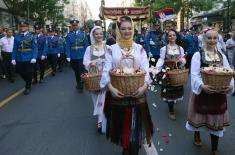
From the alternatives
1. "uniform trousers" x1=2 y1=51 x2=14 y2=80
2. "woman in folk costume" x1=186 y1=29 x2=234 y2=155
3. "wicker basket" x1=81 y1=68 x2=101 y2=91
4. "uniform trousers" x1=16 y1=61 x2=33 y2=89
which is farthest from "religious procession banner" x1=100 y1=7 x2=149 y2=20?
"woman in folk costume" x1=186 y1=29 x2=234 y2=155

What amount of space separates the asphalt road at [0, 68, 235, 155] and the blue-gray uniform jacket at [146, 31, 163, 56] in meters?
2.97

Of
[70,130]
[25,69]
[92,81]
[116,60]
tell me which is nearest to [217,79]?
[116,60]

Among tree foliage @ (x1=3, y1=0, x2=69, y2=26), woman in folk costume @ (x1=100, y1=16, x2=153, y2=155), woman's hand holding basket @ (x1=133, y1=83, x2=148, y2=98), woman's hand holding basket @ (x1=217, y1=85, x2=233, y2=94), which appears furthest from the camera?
tree foliage @ (x1=3, y1=0, x2=69, y2=26)

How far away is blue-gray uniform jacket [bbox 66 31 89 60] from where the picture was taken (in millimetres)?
11102

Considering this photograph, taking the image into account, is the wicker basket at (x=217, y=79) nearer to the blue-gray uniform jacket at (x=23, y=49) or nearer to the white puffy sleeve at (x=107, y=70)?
the white puffy sleeve at (x=107, y=70)

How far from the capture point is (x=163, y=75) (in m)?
7.44

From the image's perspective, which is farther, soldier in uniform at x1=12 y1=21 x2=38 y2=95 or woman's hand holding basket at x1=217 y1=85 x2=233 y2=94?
soldier in uniform at x1=12 y1=21 x2=38 y2=95

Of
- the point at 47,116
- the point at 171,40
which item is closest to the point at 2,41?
the point at 47,116

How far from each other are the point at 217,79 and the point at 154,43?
27.3 ft

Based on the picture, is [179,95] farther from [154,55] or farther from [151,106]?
[154,55]

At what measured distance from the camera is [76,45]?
36.5ft

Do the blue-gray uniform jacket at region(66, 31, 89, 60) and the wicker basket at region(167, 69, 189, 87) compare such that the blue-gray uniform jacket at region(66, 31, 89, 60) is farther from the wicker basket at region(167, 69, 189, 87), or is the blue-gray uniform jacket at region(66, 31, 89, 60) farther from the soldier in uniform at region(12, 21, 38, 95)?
the wicker basket at region(167, 69, 189, 87)

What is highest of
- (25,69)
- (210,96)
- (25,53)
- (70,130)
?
(25,53)

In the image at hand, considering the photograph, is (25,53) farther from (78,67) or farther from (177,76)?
(177,76)
